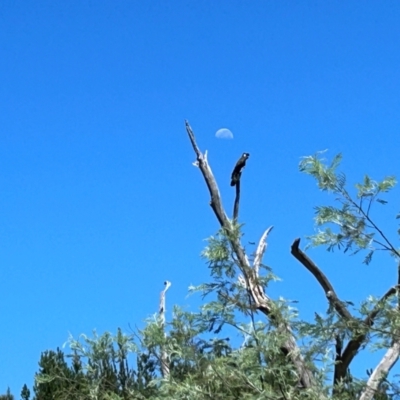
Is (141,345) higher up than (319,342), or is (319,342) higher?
Answer: (141,345)

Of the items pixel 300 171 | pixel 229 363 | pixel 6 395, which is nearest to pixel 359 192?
pixel 300 171

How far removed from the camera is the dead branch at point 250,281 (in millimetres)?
7242

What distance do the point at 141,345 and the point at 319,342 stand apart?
89.6 inches

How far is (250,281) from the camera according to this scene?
802 cm

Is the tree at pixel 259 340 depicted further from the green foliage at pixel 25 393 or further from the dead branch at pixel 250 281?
the green foliage at pixel 25 393

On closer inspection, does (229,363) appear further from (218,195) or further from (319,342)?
(218,195)

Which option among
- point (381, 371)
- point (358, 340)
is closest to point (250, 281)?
point (358, 340)

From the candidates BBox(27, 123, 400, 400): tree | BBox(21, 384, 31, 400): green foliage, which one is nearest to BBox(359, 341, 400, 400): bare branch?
BBox(27, 123, 400, 400): tree

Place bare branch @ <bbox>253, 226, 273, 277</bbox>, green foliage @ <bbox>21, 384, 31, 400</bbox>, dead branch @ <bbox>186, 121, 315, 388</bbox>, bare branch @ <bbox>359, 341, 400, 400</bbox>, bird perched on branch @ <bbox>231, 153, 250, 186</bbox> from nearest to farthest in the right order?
bare branch @ <bbox>359, 341, 400, 400</bbox> < dead branch @ <bbox>186, 121, 315, 388</bbox> < bare branch @ <bbox>253, 226, 273, 277</bbox> < bird perched on branch @ <bbox>231, 153, 250, 186</bbox> < green foliage @ <bbox>21, 384, 31, 400</bbox>

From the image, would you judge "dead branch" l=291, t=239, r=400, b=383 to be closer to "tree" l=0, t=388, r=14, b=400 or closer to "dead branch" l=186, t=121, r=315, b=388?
"dead branch" l=186, t=121, r=315, b=388

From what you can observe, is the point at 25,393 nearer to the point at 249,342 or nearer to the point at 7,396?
the point at 7,396

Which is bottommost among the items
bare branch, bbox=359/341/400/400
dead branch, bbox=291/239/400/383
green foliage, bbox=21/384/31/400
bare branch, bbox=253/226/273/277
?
bare branch, bbox=359/341/400/400

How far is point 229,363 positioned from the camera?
7.44 m

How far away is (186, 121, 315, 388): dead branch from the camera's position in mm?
7242
